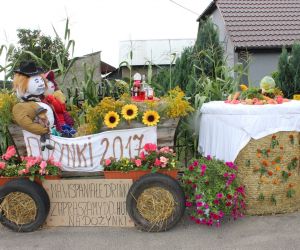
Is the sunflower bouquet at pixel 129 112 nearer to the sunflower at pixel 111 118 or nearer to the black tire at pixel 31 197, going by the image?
the sunflower at pixel 111 118

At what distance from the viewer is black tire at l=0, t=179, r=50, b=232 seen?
11.5ft

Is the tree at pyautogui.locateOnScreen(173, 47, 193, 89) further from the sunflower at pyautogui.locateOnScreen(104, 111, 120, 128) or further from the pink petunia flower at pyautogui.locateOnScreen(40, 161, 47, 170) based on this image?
the pink petunia flower at pyautogui.locateOnScreen(40, 161, 47, 170)

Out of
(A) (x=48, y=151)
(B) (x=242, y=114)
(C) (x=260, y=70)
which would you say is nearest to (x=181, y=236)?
(B) (x=242, y=114)

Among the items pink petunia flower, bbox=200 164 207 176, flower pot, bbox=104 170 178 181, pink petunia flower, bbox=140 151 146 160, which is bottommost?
flower pot, bbox=104 170 178 181

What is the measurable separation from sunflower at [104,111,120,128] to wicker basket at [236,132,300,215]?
1.22 meters

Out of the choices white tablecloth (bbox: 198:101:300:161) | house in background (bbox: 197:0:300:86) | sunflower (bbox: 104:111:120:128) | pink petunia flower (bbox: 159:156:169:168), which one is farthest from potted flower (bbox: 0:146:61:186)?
house in background (bbox: 197:0:300:86)

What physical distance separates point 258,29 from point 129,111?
9.46 meters

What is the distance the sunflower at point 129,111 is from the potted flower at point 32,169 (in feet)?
2.60

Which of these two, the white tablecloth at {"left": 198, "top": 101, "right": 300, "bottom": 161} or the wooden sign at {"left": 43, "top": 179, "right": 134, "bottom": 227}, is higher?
the white tablecloth at {"left": 198, "top": 101, "right": 300, "bottom": 161}

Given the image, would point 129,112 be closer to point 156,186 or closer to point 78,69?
point 156,186

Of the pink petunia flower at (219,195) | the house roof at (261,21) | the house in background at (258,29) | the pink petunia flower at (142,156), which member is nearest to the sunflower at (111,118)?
the pink petunia flower at (142,156)

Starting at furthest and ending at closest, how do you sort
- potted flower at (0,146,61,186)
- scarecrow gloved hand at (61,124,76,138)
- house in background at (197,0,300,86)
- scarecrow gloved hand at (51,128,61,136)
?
house in background at (197,0,300,86), scarecrow gloved hand at (61,124,76,138), scarecrow gloved hand at (51,128,61,136), potted flower at (0,146,61,186)

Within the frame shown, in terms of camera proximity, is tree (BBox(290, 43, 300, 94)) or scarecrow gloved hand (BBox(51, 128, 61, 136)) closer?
scarecrow gloved hand (BBox(51, 128, 61, 136))

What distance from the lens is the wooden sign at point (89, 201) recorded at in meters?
3.70
